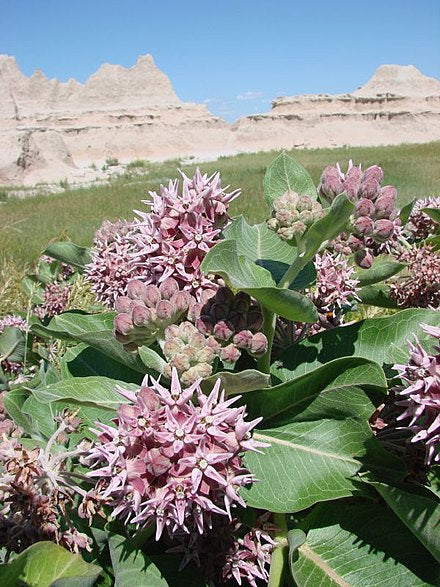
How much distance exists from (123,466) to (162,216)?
0.57 meters

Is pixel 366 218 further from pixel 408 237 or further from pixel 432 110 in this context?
pixel 432 110

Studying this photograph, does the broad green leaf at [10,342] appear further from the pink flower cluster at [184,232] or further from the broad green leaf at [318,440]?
the broad green leaf at [318,440]

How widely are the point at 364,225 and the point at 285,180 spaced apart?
1.05ft

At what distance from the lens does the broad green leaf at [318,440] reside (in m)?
1.18

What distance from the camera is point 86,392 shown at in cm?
127

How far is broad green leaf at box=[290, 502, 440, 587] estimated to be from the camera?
3.81 feet

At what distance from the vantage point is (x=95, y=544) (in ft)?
4.41

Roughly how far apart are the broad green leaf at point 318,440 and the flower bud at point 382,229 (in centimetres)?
30

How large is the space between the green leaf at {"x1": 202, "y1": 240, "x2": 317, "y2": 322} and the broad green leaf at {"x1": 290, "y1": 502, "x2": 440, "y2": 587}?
0.45m

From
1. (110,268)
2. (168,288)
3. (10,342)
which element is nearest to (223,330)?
(168,288)

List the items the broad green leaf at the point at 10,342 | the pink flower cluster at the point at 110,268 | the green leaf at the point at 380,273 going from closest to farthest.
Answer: the green leaf at the point at 380,273
the pink flower cluster at the point at 110,268
the broad green leaf at the point at 10,342

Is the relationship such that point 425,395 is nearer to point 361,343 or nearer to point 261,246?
point 361,343

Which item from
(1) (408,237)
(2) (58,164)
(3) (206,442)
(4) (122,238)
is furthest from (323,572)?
(2) (58,164)

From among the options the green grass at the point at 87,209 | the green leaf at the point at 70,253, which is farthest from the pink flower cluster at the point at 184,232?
the green grass at the point at 87,209
